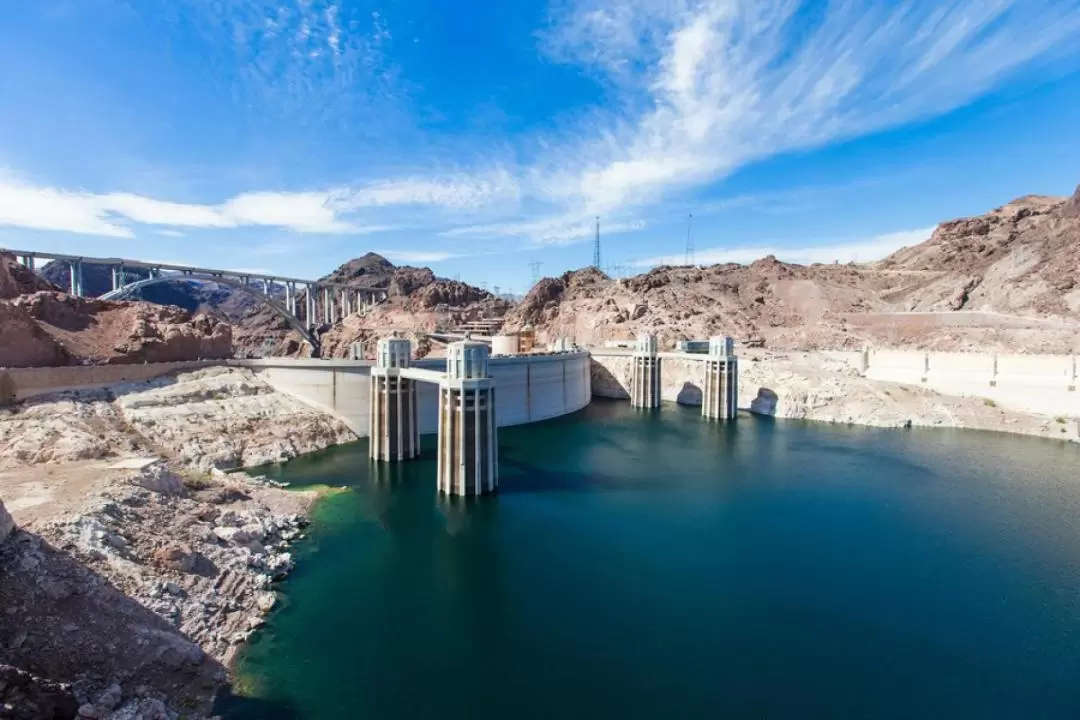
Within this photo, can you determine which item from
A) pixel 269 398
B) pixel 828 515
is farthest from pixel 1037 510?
pixel 269 398

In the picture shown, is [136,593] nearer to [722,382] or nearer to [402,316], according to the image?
[722,382]

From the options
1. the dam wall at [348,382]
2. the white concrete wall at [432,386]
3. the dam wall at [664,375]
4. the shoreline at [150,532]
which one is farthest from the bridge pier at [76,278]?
the dam wall at [664,375]

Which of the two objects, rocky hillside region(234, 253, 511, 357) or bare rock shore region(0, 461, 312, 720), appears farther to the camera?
rocky hillside region(234, 253, 511, 357)

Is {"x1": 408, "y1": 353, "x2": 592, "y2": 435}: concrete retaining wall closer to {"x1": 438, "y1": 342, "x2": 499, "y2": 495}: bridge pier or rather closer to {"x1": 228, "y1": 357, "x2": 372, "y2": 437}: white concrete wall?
{"x1": 228, "y1": 357, "x2": 372, "y2": 437}: white concrete wall

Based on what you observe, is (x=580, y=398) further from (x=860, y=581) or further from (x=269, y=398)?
(x=860, y=581)

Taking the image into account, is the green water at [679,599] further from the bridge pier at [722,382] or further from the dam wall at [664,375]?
the dam wall at [664,375]

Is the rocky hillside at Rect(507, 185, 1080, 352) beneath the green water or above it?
above

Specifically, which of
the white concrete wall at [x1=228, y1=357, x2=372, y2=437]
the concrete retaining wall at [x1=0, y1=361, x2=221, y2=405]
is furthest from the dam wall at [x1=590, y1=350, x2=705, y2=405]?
the concrete retaining wall at [x1=0, y1=361, x2=221, y2=405]
